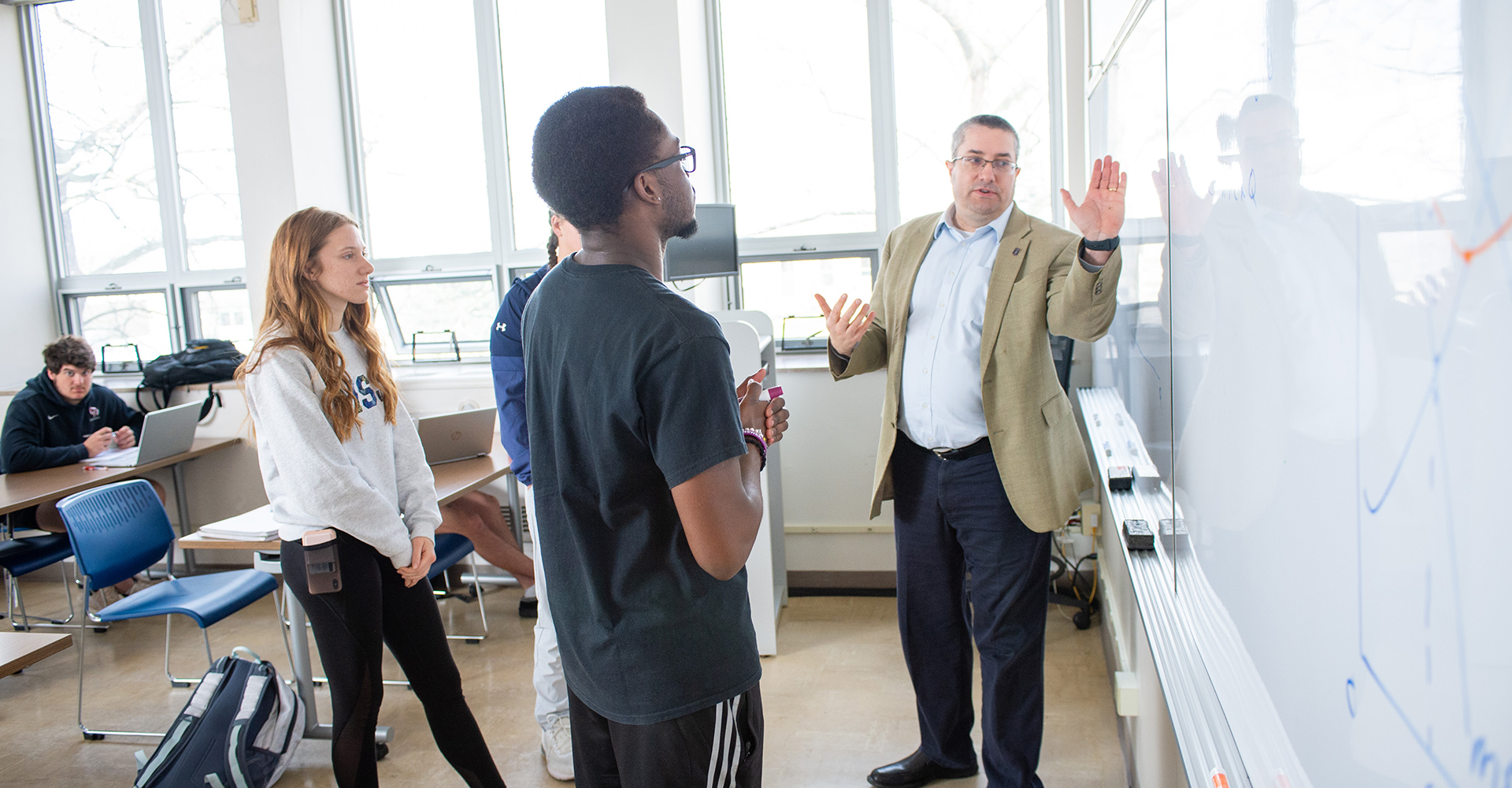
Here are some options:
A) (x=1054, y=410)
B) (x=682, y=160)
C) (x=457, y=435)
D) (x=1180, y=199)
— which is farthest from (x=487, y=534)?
(x=1180, y=199)

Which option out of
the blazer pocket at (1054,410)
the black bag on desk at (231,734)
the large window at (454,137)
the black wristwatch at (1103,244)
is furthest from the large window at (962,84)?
the black bag on desk at (231,734)

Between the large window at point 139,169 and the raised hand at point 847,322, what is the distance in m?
4.21

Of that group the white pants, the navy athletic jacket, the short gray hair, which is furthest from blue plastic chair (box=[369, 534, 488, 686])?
the short gray hair

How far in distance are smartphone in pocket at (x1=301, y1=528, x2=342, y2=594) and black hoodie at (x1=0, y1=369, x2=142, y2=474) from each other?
309 cm

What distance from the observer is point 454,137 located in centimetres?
473

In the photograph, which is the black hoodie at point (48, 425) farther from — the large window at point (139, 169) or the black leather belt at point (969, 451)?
the black leather belt at point (969, 451)

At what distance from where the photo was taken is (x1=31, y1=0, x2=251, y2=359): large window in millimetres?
4988

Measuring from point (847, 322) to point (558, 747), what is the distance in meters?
1.47

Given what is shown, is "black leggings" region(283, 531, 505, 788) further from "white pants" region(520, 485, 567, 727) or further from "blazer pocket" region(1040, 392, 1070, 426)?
"blazer pocket" region(1040, 392, 1070, 426)

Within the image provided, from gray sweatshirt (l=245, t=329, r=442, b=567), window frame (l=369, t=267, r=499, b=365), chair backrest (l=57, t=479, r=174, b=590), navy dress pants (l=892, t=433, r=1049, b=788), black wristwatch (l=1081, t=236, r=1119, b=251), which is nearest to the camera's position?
black wristwatch (l=1081, t=236, r=1119, b=251)

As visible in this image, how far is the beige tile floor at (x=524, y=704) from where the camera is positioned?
263cm

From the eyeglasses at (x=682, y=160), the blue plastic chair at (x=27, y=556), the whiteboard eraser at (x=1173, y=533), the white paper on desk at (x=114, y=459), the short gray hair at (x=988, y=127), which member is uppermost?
the short gray hair at (x=988, y=127)

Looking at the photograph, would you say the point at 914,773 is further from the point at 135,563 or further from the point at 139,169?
the point at 139,169

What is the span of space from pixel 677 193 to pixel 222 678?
7.26 ft
